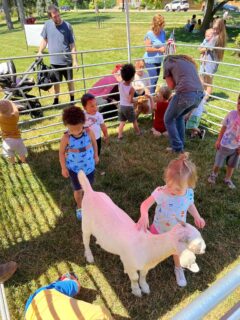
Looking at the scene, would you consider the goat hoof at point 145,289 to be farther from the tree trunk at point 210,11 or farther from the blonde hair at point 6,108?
the tree trunk at point 210,11

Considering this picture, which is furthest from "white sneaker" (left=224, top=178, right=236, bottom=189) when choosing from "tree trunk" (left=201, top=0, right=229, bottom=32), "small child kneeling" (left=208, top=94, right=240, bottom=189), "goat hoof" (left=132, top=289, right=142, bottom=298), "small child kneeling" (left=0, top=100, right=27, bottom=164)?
"tree trunk" (left=201, top=0, right=229, bottom=32)

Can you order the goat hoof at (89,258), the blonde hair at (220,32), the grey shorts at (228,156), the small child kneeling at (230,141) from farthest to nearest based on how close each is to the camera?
the blonde hair at (220,32) < the grey shorts at (228,156) < the small child kneeling at (230,141) < the goat hoof at (89,258)

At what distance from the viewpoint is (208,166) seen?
4727mm

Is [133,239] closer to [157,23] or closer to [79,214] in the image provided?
[79,214]

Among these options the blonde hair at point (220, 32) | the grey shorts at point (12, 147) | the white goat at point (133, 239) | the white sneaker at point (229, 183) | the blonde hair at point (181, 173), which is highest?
the blonde hair at point (220, 32)

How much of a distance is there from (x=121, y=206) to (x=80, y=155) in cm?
99

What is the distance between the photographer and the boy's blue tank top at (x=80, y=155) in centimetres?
312

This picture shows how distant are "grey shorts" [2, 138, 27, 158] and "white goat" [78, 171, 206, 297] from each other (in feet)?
7.55

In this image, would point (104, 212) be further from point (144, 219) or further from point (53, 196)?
point (53, 196)

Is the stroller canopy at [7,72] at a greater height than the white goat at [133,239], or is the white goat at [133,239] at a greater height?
the stroller canopy at [7,72]

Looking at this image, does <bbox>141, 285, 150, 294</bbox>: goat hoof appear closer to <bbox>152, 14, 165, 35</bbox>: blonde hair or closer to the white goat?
the white goat

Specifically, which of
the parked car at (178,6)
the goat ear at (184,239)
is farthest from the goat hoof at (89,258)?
the parked car at (178,6)

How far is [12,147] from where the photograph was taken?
4.60 meters

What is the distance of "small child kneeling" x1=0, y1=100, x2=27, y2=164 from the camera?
4398 millimetres
